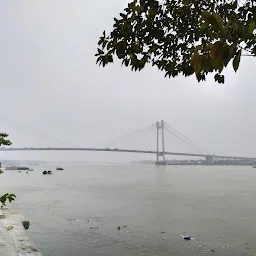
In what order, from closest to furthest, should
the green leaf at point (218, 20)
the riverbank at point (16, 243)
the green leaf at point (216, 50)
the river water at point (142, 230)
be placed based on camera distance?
the green leaf at point (218, 20), the green leaf at point (216, 50), the riverbank at point (16, 243), the river water at point (142, 230)

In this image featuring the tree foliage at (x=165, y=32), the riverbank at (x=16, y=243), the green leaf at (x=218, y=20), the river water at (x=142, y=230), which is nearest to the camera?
the green leaf at (x=218, y=20)

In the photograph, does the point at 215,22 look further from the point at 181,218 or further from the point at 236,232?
the point at 181,218

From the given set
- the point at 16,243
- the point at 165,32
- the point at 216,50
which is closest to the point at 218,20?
the point at 216,50

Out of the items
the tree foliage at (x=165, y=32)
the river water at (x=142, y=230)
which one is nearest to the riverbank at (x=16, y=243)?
the river water at (x=142, y=230)

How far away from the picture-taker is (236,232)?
14836mm

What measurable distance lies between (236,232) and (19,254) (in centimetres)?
988

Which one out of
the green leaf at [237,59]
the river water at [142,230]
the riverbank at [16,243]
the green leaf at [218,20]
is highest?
the green leaf at [218,20]

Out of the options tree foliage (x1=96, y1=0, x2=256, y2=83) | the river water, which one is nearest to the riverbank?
the river water

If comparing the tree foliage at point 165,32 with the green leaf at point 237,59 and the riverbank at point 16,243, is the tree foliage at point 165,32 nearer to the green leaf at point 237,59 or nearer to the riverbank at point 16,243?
the green leaf at point 237,59

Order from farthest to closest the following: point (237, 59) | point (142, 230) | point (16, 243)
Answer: point (142, 230), point (16, 243), point (237, 59)

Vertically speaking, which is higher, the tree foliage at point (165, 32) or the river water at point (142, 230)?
the tree foliage at point (165, 32)

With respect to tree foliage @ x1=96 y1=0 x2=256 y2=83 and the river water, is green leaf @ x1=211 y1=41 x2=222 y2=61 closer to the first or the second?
tree foliage @ x1=96 y1=0 x2=256 y2=83

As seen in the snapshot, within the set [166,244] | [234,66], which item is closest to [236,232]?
[166,244]

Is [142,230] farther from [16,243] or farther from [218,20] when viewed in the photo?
[218,20]
